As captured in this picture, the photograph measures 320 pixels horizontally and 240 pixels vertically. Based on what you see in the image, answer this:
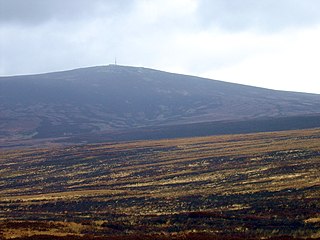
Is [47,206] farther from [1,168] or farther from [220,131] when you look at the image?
[220,131]

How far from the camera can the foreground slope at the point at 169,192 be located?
3747cm

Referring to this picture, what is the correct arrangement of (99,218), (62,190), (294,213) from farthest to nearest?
(62,190) → (99,218) → (294,213)

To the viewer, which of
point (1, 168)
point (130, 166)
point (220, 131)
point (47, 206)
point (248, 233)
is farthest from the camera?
point (220, 131)

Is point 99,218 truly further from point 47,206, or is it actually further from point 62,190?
point 62,190

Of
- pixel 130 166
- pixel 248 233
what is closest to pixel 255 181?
pixel 248 233

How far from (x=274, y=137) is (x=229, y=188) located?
68123mm

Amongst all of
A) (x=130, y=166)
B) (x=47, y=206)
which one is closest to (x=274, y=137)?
(x=130, y=166)

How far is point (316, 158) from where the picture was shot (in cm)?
7525

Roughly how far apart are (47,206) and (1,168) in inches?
2070

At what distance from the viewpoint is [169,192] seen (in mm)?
61250

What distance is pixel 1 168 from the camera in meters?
105

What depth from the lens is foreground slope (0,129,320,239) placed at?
37469 mm

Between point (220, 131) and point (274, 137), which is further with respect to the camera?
point (220, 131)

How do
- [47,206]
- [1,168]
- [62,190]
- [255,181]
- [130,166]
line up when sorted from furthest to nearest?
1. [1,168]
2. [130,166]
3. [62,190]
4. [255,181]
5. [47,206]
